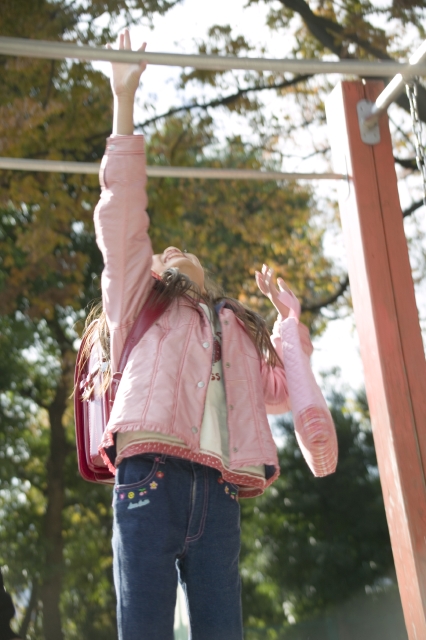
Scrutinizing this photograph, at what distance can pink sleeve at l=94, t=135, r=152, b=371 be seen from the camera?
1.57 m

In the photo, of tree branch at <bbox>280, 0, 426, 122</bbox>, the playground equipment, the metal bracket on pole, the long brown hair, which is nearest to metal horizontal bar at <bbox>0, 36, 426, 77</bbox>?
the playground equipment

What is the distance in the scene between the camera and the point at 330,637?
20.1 feet

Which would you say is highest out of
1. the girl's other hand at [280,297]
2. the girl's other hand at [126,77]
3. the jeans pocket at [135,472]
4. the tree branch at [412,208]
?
the tree branch at [412,208]

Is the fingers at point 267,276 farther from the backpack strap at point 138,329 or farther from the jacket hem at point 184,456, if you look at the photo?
the jacket hem at point 184,456

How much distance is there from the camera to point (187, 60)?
5.08 feet

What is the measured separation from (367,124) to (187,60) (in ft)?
2.19

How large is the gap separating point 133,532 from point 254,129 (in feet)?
16.8

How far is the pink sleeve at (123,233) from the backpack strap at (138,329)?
17 millimetres

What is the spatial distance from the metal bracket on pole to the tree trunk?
4310 mm

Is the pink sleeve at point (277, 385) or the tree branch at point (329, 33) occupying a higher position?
the tree branch at point (329, 33)

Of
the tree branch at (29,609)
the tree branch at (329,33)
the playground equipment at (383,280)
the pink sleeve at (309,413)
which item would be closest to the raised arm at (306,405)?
the pink sleeve at (309,413)

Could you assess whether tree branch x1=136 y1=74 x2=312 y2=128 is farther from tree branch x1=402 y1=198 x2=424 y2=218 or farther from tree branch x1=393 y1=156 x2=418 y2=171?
tree branch x1=402 y1=198 x2=424 y2=218

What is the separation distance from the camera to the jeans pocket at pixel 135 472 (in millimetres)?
1436

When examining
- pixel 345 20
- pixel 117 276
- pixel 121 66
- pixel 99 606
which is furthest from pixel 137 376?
pixel 99 606
